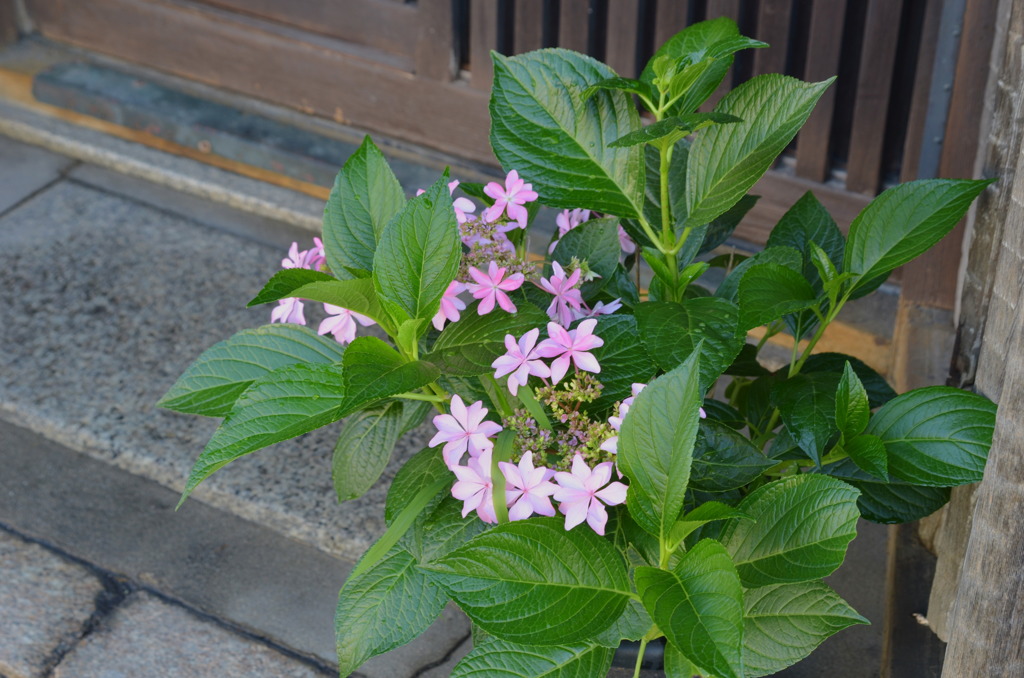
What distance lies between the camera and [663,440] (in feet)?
3.35

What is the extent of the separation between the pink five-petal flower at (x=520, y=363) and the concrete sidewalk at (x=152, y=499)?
2.54 ft

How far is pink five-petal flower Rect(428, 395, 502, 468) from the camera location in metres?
1.11

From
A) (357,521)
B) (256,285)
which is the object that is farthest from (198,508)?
(256,285)

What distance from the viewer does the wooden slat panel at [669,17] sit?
7.25 ft

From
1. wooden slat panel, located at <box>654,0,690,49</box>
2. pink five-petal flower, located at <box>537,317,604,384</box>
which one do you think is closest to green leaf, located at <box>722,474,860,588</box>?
pink five-petal flower, located at <box>537,317,604,384</box>

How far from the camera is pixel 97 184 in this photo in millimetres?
2934

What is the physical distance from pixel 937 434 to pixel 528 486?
0.49m

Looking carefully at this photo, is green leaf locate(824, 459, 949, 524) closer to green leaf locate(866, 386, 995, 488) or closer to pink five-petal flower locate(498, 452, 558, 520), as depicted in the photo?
green leaf locate(866, 386, 995, 488)

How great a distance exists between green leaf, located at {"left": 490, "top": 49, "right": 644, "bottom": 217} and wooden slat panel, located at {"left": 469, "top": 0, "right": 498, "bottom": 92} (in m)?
1.26

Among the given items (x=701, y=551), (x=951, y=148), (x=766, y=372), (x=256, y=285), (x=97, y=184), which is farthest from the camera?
(x=97, y=184)

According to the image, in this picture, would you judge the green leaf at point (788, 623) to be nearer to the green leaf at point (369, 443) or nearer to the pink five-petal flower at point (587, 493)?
the pink five-petal flower at point (587, 493)

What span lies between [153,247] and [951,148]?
1.90m

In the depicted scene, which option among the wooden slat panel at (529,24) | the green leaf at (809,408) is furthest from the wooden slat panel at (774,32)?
the green leaf at (809,408)

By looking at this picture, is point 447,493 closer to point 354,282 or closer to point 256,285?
point 354,282
